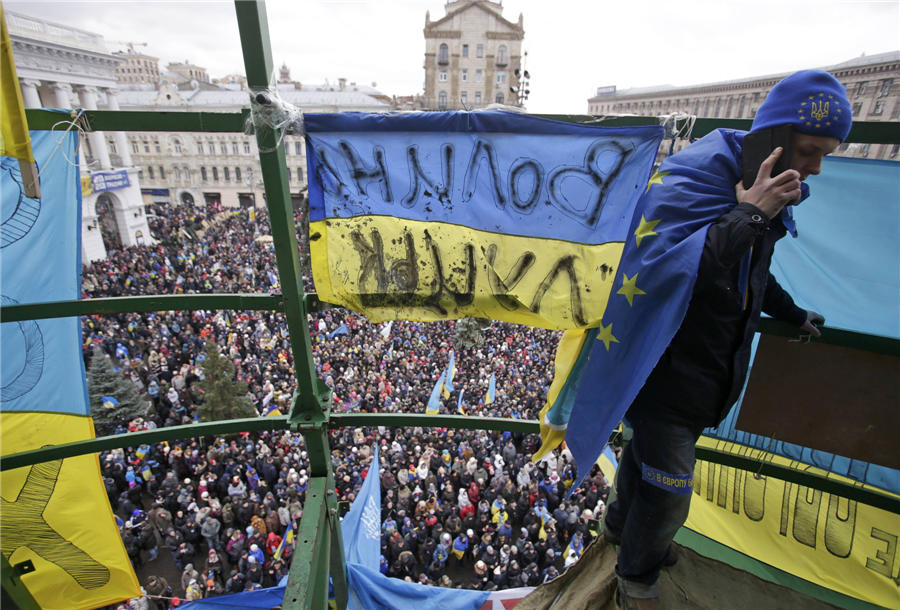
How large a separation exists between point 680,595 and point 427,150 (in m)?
2.80

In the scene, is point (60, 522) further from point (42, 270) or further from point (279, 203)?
point (279, 203)

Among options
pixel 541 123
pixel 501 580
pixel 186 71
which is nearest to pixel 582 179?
pixel 541 123

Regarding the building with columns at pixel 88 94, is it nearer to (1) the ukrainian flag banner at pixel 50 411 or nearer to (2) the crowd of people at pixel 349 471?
(2) the crowd of people at pixel 349 471

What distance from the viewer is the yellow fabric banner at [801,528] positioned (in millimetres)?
2691

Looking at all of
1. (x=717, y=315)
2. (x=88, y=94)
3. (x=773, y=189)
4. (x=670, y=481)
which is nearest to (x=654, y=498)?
(x=670, y=481)

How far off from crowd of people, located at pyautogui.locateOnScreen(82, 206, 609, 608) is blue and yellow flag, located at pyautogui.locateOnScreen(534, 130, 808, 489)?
5.73 ft

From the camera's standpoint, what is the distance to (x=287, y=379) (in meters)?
14.0

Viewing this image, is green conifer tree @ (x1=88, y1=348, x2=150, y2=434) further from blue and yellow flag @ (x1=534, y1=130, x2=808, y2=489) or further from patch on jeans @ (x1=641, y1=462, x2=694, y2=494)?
patch on jeans @ (x1=641, y1=462, x2=694, y2=494)

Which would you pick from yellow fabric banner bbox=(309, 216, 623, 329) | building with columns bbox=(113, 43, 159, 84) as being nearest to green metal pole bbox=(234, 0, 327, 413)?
yellow fabric banner bbox=(309, 216, 623, 329)

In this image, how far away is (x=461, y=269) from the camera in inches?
106

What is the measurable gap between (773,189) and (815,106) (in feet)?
1.15

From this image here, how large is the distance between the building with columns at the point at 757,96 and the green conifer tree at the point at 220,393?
13.2m

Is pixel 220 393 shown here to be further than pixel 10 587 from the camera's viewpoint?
Yes

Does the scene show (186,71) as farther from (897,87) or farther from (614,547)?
(614,547)
